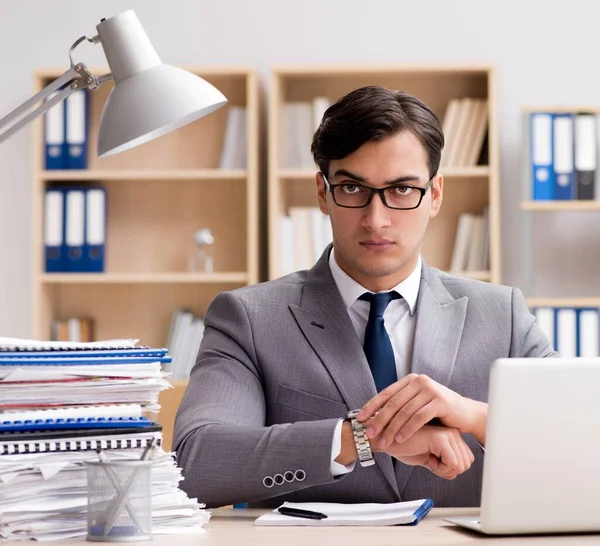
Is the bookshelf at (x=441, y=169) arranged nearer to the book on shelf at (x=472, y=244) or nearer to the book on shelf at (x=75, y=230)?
the book on shelf at (x=472, y=244)

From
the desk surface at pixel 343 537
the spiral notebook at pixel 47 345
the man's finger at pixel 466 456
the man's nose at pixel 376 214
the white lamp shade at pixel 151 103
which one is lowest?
the desk surface at pixel 343 537

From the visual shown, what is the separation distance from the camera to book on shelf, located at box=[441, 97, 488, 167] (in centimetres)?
404

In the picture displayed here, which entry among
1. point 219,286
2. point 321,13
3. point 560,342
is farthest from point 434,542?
point 321,13

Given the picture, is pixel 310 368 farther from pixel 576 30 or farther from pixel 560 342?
pixel 576 30

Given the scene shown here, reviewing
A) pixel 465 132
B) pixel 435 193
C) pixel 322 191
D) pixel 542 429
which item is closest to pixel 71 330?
pixel 465 132

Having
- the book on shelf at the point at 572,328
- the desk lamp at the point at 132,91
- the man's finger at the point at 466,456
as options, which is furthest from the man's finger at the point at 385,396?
the book on shelf at the point at 572,328

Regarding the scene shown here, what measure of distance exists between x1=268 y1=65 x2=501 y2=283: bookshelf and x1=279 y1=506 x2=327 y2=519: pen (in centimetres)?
250

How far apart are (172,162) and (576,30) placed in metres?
1.81

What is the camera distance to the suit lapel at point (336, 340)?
6.16ft

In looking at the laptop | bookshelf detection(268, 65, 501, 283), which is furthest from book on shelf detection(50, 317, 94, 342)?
the laptop

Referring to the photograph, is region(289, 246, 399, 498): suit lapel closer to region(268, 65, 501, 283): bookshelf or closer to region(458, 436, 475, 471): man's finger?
region(458, 436, 475, 471): man's finger

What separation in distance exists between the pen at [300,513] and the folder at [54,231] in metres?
2.70

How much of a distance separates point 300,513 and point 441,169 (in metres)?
2.61

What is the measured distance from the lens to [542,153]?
3826 mm
